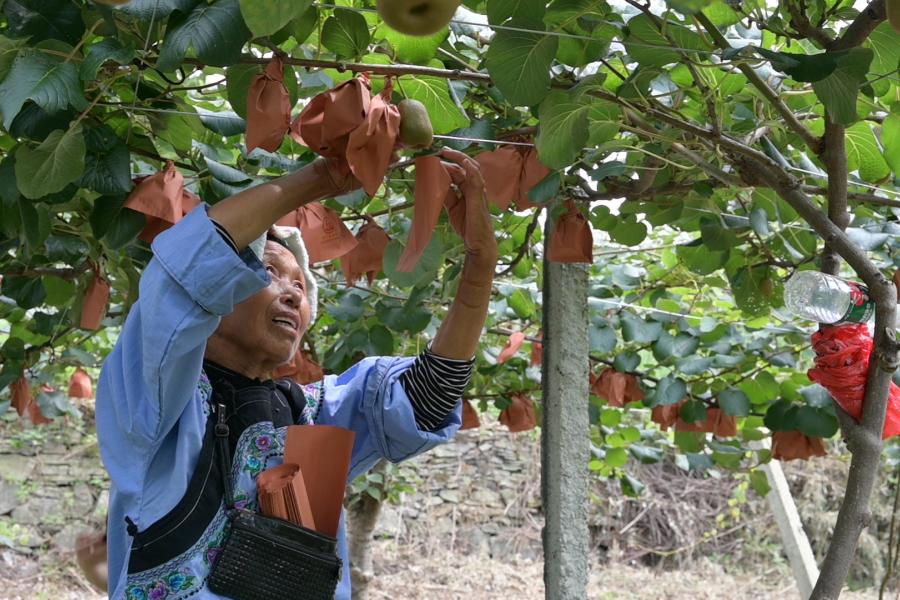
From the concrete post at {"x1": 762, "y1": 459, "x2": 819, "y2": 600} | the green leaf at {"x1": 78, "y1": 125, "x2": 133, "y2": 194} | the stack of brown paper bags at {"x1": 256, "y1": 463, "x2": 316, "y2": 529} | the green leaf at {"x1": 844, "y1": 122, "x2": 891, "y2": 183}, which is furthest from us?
the concrete post at {"x1": 762, "y1": 459, "x2": 819, "y2": 600}

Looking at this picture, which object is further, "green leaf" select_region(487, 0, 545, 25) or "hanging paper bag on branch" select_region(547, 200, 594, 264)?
"hanging paper bag on branch" select_region(547, 200, 594, 264)

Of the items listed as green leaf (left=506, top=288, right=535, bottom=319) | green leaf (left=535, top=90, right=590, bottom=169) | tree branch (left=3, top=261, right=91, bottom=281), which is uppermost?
green leaf (left=506, top=288, right=535, bottom=319)

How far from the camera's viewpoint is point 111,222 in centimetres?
173

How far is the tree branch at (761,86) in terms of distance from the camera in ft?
4.34

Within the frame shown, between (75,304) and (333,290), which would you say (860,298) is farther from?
(333,290)

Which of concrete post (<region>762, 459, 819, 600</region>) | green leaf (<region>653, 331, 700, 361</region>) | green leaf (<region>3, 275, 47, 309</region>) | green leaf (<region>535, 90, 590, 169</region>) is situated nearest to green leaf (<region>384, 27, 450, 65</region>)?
green leaf (<region>535, 90, 590, 169</region>)

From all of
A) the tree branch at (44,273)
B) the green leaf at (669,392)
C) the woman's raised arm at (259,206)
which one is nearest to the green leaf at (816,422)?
the green leaf at (669,392)

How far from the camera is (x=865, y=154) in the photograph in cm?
191

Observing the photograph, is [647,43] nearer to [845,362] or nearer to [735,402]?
[845,362]

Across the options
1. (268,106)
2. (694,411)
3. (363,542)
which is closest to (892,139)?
(268,106)

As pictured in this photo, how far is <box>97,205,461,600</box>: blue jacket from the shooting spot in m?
1.17

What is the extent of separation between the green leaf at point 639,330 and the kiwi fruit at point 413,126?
6.69 ft

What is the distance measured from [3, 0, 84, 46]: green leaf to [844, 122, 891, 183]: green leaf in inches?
49.3

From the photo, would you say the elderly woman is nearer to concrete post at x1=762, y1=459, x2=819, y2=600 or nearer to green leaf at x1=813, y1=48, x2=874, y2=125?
green leaf at x1=813, y1=48, x2=874, y2=125
